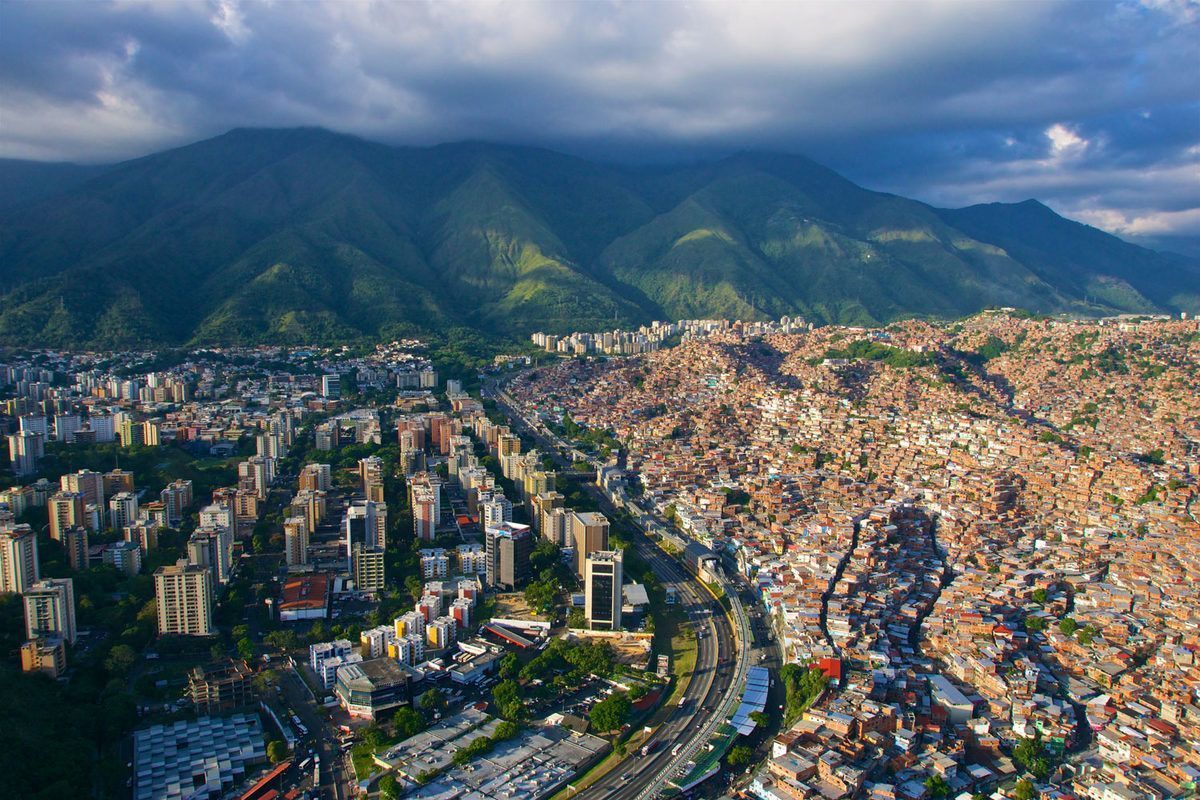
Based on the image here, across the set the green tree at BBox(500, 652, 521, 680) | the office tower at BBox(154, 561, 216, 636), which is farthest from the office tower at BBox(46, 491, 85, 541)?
the green tree at BBox(500, 652, 521, 680)

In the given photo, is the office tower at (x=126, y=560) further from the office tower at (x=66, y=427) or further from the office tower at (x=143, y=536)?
the office tower at (x=66, y=427)

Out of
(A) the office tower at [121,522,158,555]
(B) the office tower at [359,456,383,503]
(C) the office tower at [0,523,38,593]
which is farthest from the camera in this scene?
(B) the office tower at [359,456,383,503]

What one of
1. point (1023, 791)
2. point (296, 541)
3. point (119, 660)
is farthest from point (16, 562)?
point (1023, 791)

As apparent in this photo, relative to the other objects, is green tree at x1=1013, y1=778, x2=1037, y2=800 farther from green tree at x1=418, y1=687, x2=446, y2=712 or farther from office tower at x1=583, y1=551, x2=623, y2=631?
green tree at x1=418, y1=687, x2=446, y2=712

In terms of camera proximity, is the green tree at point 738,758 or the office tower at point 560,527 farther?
the office tower at point 560,527

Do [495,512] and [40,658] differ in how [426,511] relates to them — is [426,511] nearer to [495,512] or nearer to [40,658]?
[495,512]

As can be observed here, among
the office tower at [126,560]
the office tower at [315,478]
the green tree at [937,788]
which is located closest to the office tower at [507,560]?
the office tower at [315,478]

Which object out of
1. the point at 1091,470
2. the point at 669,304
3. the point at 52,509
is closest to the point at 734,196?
the point at 669,304
